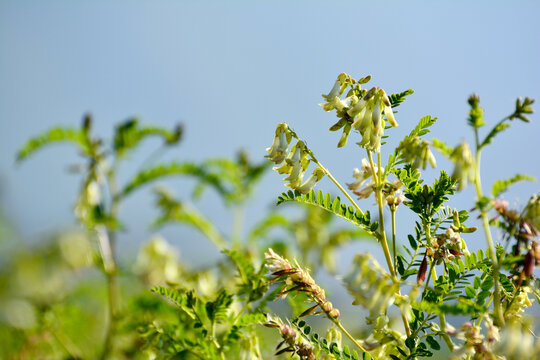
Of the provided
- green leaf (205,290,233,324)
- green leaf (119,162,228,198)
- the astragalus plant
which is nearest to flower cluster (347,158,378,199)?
the astragalus plant

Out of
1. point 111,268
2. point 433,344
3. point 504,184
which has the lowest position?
point 433,344

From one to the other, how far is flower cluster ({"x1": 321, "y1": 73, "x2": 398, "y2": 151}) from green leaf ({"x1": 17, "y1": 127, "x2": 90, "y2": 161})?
2.18 metres

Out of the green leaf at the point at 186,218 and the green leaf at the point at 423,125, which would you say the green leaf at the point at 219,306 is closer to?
the green leaf at the point at 423,125

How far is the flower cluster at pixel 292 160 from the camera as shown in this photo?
1294 millimetres

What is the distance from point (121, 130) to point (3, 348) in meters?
1.38

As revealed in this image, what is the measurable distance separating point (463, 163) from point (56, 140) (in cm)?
273

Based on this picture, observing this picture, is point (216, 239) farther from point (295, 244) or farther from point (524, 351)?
point (524, 351)

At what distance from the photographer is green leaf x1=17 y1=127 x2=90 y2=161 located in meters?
3.08

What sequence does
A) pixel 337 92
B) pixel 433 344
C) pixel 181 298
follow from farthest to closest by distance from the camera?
pixel 181 298 < pixel 337 92 < pixel 433 344

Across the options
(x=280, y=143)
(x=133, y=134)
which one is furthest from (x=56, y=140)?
(x=280, y=143)

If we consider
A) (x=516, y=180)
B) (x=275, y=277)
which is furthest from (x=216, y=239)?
(x=516, y=180)

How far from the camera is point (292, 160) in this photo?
1.29m

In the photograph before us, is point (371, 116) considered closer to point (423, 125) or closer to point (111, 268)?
point (423, 125)

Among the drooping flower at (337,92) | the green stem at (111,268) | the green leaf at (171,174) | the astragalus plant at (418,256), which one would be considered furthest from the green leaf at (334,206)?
the green leaf at (171,174)
